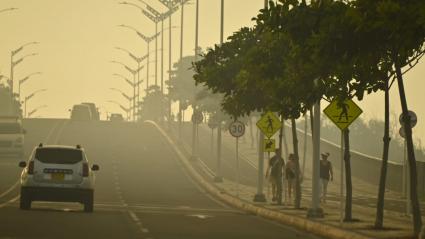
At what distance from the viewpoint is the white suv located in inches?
1591

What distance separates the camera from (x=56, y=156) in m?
40.8

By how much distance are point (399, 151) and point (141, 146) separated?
302ft

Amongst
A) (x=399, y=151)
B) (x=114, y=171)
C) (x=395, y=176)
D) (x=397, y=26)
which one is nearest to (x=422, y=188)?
(x=395, y=176)

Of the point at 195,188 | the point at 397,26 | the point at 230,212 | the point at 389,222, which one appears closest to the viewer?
the point at 397,26

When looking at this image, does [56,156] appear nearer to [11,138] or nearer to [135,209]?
[135,209]

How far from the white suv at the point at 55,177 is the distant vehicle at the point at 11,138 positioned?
1598 inches

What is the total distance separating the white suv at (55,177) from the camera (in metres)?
40.4

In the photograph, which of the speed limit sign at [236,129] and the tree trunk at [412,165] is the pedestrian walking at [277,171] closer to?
the speed limit sign at [236,129]

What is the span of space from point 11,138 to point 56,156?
136 ft

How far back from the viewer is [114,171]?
77.9m

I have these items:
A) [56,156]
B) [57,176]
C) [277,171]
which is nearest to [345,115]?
[57,176]

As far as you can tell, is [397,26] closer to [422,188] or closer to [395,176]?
[422,188]

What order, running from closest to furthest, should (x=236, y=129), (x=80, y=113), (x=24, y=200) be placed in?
(x=24, y=200)
(x=236, y=129)
(x=80, y=113)

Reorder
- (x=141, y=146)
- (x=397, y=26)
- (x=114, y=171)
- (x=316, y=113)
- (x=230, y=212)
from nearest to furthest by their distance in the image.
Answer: (x=397, y=26) < (x=316, y=113) < (x=230, y=212) < (x=114, y=171) < (x=141, y=146)
